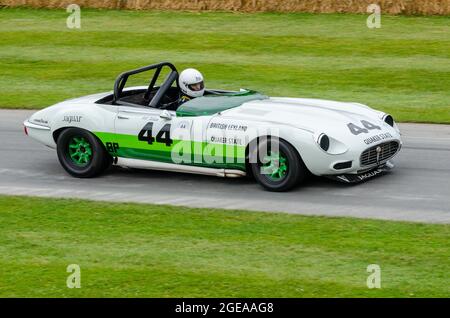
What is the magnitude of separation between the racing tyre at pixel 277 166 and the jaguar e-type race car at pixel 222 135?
0.01m

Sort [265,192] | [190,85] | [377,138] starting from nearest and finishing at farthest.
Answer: [265,192] < [377,138] < [190,85]

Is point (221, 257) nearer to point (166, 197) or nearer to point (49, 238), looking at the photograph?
point (49, 238)

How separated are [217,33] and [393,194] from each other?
11.8 m

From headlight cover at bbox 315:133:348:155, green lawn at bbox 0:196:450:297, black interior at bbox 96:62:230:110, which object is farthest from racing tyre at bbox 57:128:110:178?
headlight cover at bbox 315:133:348:155

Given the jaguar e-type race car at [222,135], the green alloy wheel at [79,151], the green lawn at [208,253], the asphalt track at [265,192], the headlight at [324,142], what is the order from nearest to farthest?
1. the green lawn at [208,253]
2. the asphalt track at [265,192]
3. the headlight at [324,142]
4. the jaguar e-type race car at [222,135]
5. the green alloy wheel at [79,151]

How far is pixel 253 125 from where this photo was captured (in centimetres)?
1305

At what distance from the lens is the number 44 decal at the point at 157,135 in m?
13.6

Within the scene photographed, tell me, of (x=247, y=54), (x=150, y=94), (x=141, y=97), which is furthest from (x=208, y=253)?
(x=247, y=54)

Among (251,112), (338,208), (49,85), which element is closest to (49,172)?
(251,112)

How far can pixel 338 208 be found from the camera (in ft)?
40.6

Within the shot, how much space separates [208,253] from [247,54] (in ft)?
40.2

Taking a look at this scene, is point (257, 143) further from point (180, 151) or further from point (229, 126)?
point (180, 151)

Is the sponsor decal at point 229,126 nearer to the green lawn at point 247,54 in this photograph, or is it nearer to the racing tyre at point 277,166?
the racing tyre at point 277,166

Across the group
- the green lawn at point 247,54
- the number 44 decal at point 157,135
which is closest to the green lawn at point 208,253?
the number 44 decal at point 157,135
